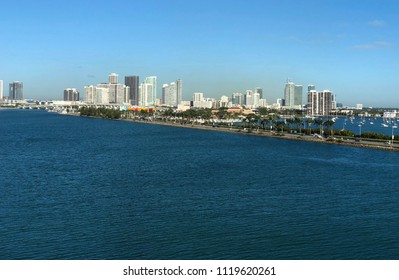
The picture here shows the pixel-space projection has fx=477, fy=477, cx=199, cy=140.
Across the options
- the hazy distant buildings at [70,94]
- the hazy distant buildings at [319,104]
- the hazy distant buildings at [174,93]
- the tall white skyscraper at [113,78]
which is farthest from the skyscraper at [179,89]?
the hazy distant buildings at [319,104]

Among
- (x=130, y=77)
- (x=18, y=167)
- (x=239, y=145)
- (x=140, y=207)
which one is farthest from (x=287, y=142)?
(x=130, y=77)

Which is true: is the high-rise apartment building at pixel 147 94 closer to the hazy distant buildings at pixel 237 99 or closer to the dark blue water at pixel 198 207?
the hazy distant buildings at pixel 237 99

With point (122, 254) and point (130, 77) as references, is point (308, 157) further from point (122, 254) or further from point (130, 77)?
point (130, 77)

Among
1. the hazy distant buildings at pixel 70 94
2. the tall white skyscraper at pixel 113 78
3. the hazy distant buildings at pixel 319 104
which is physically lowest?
the hazy distant buildings at pixel 319 104

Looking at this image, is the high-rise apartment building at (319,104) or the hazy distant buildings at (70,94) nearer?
the high-rise apartment building at (319,104)

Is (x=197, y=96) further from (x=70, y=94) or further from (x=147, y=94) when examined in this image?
(x=70, y=94)

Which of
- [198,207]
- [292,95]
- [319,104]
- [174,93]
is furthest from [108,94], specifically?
[198,207]
